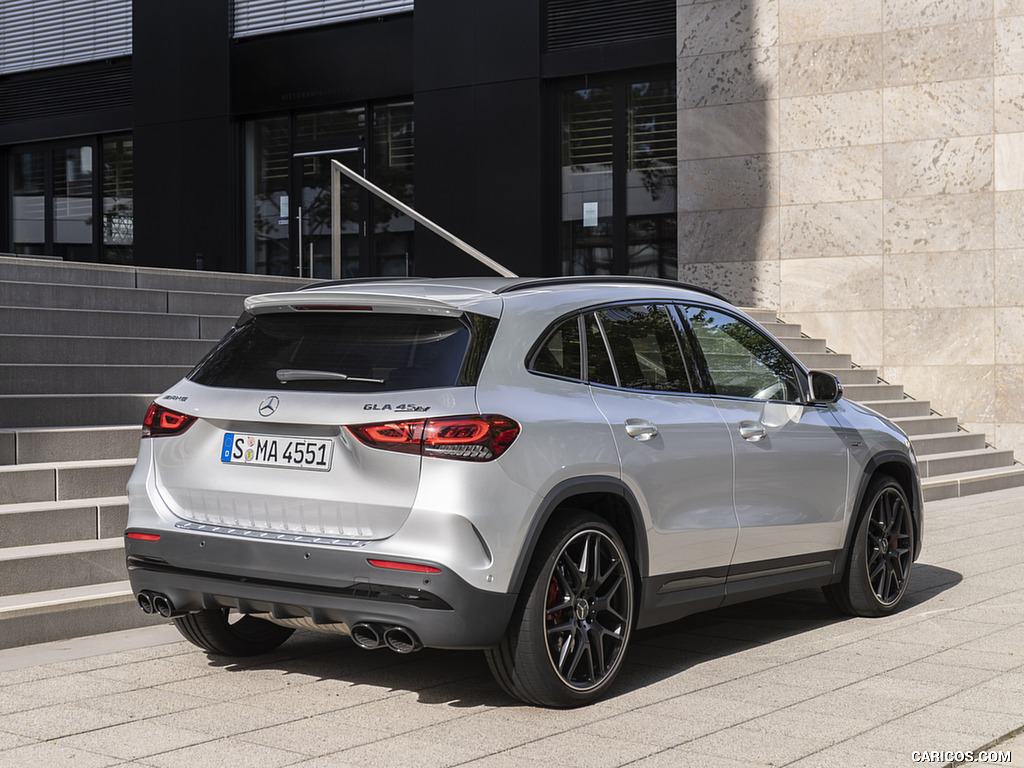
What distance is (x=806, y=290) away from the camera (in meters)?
17.7

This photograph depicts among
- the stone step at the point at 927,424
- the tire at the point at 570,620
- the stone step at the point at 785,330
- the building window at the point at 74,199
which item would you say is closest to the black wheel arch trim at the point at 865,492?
the tire at the point at 570,620

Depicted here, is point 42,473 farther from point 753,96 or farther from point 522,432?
point 753,96

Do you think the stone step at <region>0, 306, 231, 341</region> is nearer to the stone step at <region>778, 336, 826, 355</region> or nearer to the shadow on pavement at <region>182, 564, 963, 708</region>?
the shadow on pavement at <region>182, 564, 963, 708</region>

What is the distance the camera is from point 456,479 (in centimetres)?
455

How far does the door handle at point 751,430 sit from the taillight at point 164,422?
249 centimetres

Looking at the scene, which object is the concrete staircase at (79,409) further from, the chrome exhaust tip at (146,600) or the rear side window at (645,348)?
the rear side window at (645,348)

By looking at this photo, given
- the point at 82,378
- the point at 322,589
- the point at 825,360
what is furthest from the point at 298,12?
the point at 322,589

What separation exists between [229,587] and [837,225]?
548 inches

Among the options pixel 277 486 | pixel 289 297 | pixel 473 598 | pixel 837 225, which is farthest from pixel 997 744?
pixel 837 225

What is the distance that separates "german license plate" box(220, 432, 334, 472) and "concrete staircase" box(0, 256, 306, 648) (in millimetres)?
1614

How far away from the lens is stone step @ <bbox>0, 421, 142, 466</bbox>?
24.0 feet

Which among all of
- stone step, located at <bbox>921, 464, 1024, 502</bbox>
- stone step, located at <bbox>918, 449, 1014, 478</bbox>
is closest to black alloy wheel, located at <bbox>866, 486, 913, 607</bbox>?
stone step, located at <bbox>921, 464, 1024, 502</bbox>

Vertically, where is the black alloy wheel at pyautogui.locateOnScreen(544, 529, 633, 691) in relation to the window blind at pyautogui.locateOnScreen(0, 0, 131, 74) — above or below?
below

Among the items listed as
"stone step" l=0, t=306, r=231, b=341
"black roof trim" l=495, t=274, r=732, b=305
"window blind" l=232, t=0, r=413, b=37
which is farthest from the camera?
"window blind" l=232, t=0, r=413, b=37
